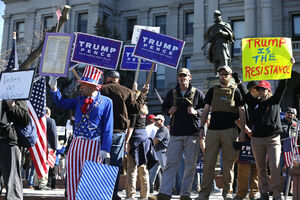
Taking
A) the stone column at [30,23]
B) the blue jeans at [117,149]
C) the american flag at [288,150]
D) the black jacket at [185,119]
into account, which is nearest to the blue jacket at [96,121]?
the blue jeans at [117,149]

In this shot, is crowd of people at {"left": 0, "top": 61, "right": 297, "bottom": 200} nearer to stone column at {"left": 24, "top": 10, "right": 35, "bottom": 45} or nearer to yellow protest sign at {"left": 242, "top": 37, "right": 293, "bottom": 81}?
yellow protest sign at {"left": 242, "top": 37, "right": 293, "bottom": 81}

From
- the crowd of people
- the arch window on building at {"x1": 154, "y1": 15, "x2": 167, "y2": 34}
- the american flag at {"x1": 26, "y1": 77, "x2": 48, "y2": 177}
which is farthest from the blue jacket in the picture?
the arch window on building at {"x1": 154, "y1": 15, "x2": 167, "y2": 34}

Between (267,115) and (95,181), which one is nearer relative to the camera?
(95,181)

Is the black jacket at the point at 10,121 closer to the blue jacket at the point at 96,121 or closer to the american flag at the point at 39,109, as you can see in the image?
the blue jacket at the point at 96,121

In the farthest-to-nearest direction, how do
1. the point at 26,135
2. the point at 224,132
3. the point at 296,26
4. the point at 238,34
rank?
the point at 238,34, the point at 296,26, the point at 224,132, the point at 26,135

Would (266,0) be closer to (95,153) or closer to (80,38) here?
(80,38)

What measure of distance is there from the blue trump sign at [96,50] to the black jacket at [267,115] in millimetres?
3129

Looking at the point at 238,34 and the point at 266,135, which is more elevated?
the point at 238,34

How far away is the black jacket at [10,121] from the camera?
5.91m

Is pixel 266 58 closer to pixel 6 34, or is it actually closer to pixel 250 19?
pixel 250 19

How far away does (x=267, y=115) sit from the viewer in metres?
6.85

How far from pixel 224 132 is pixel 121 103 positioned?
1731 mm

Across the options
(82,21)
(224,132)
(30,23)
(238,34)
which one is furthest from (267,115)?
(30,23)

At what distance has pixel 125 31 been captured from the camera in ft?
126
